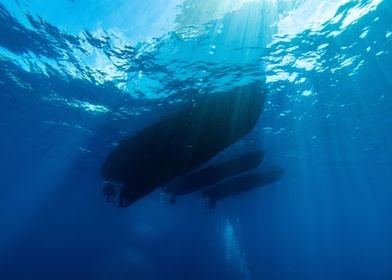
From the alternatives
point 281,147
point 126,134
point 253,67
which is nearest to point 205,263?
point 281,147

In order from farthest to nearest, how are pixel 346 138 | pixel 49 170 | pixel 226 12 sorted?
pixel 49 170 → pixel 346 138 → pixel 226 12

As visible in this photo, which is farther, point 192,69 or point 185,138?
point 192,69

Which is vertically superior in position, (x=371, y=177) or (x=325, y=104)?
(x=371, y=177)

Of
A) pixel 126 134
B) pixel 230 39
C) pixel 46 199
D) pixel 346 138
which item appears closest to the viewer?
pixel 230 39

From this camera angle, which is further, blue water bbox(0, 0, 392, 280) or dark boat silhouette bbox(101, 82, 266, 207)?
blue water bbox(0, 0, 392, 280)

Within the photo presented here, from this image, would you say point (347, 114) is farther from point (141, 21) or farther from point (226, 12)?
point (141, 21)

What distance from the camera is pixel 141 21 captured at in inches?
383

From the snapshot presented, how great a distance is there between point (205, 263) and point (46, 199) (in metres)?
39.5

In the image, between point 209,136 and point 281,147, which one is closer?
point 209,136

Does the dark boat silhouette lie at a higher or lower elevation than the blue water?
lower

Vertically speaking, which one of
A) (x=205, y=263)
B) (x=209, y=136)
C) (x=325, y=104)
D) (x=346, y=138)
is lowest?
(x=205, y=263)

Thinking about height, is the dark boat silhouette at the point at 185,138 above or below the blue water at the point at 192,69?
below

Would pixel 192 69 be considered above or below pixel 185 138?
above

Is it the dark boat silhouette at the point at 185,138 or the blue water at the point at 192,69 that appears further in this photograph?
the blue water at the point at 192,69
